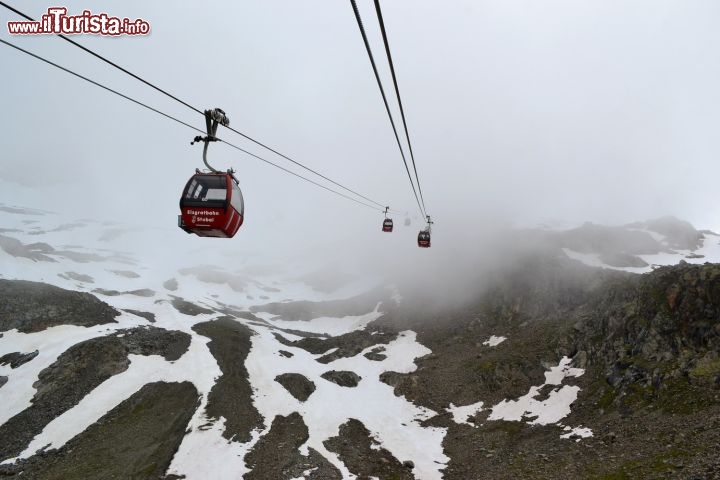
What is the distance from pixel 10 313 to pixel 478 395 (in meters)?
88.7

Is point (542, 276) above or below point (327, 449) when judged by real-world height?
above

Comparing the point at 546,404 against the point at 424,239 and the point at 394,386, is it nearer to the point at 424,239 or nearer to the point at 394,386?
the point at 394,386

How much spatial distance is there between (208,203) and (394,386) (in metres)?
63.6

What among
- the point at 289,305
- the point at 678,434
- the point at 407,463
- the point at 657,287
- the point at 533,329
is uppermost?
the point at 657,287

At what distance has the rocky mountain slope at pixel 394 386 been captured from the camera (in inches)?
1631

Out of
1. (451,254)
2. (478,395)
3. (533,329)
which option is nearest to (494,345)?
(533,329)

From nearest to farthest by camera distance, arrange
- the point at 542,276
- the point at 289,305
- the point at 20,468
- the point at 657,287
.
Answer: the point at 20,468 < the point at 657,287 < the point at 542,276 < the point at 289,305

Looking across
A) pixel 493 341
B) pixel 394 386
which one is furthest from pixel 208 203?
pixel 493 341

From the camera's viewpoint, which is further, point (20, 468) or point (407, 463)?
point (407, 463)

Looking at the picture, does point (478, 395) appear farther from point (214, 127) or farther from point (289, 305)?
point (289, 305)

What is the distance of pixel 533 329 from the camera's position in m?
78.9

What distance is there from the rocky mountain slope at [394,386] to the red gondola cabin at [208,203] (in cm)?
3519

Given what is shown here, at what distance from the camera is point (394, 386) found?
7106 cm

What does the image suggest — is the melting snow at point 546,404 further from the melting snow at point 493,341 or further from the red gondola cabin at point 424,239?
the red gondola cabin at point 424,239
